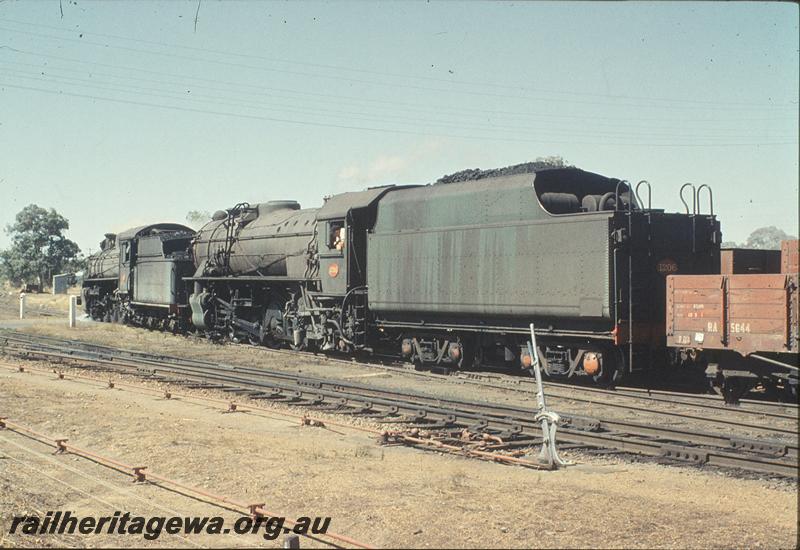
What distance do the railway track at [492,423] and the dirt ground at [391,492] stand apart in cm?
46

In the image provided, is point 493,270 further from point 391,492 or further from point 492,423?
point 391,492

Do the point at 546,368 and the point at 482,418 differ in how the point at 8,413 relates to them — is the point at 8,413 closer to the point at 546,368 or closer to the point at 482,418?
the point at 482,418

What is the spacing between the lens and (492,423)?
35.7 ft

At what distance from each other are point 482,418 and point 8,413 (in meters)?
7.20

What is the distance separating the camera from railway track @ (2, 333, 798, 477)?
887cm

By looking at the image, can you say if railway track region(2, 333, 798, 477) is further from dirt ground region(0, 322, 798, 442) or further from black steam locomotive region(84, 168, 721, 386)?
black steam locomotive region(84, 168, 721, 386)

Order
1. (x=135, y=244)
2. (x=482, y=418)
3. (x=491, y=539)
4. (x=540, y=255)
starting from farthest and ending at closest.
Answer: (x=135, y=244)
(x=540, y=255)
(x=482, y=418)
(x=491, y=539)

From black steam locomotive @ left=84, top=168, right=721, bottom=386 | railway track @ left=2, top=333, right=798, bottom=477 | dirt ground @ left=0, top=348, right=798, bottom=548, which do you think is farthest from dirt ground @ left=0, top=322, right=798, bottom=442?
dirt ground @ left=0, top=348, right=798, bottom=548

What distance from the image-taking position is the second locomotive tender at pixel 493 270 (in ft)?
45.4

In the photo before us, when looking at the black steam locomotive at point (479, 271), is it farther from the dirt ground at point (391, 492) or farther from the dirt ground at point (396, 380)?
the dirt ground at point (391, 492)

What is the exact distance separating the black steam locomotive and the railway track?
2.61 meters

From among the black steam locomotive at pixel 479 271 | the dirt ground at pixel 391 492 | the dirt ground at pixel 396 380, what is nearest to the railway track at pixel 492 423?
the dirt ground at pixel 396 380

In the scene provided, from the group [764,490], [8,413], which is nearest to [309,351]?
[8,413]

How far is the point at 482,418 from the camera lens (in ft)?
36.1
